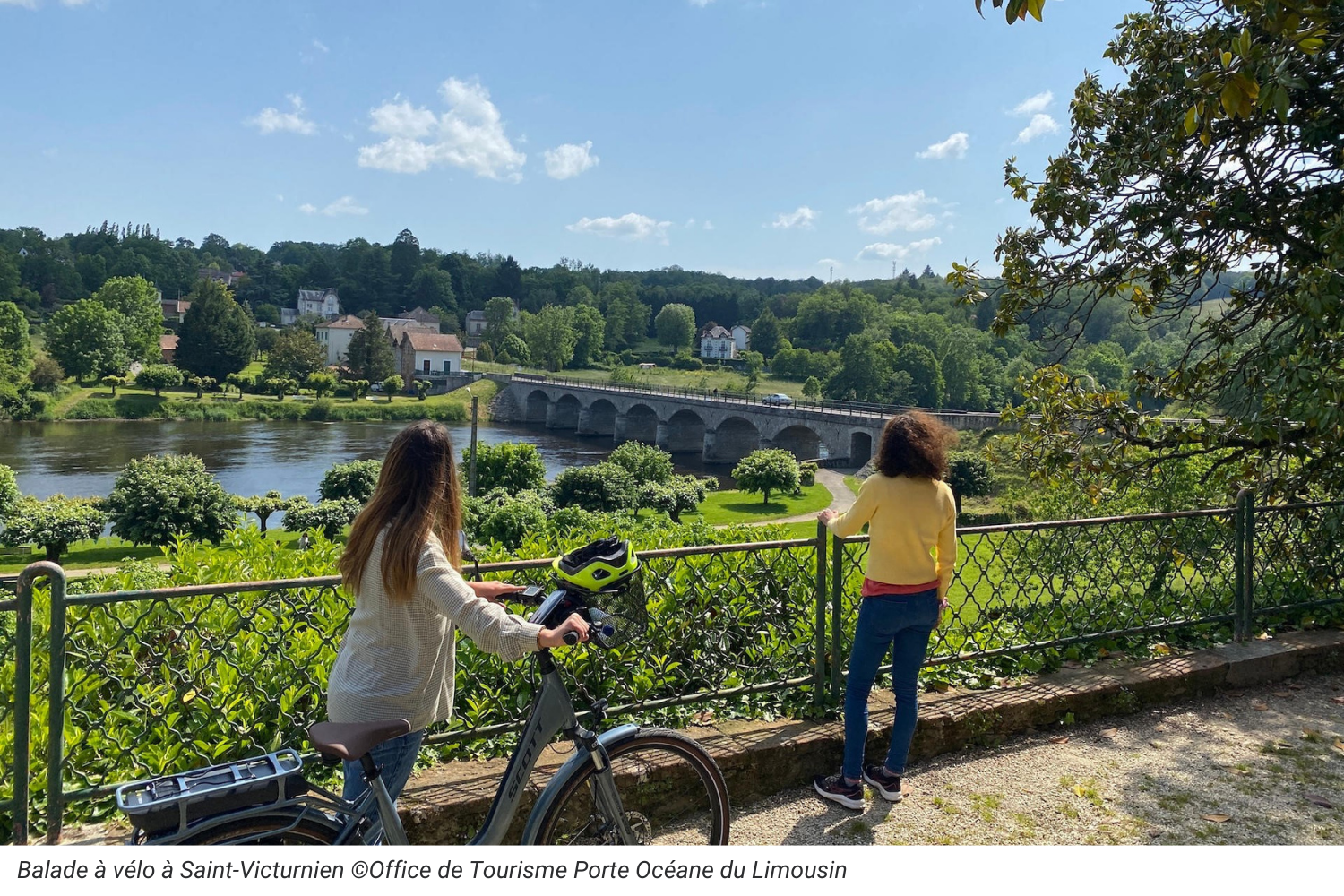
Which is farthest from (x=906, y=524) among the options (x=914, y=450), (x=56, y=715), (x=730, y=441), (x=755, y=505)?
(x=730, y=441)

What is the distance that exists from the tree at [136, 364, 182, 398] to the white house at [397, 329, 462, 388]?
2583 centimetres

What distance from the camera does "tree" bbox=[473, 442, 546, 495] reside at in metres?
30.9

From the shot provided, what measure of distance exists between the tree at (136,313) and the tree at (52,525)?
5908cm

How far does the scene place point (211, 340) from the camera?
76.6 metres

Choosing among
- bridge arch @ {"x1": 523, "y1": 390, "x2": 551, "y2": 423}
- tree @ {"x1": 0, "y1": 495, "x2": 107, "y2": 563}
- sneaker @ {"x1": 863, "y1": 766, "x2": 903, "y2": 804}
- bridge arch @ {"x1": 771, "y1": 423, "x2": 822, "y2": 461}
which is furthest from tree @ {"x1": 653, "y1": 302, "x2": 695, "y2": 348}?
sneaker @ {"x1": 863, "y1": 766, "x2": 903, "y2": 804}

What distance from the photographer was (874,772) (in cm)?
398

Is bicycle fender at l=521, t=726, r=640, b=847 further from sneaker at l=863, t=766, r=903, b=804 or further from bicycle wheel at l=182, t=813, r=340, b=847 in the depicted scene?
sneaker at l=863, t=766, r=903, b=804

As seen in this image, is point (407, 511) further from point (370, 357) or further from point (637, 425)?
point (370, 357)

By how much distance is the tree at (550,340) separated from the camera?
108 metres

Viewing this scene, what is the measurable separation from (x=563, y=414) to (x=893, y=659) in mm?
75035

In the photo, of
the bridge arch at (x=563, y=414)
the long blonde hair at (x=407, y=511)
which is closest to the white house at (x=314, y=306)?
the bridge arch at (x=563, y=414)

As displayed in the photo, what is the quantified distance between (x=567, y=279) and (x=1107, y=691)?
160m

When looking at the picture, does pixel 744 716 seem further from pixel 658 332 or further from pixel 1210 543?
pixel 658 332

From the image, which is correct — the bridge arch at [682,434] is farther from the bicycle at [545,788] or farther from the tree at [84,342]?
the bicycle at [545,788]
